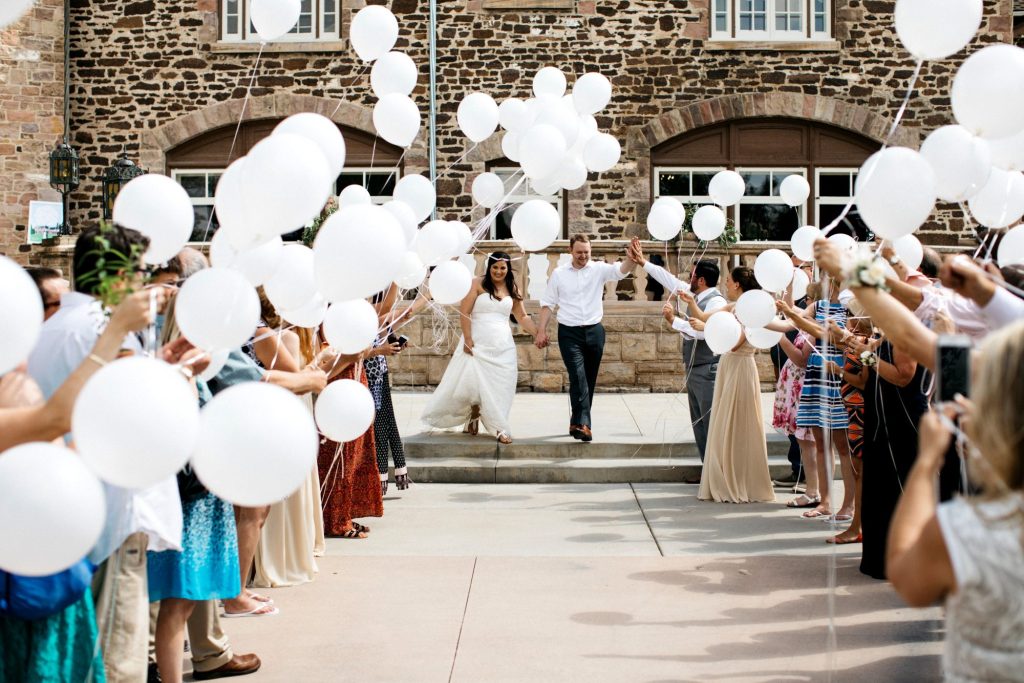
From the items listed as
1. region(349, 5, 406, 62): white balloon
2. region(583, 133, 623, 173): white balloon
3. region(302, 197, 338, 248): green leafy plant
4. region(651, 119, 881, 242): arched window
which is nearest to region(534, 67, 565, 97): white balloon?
region(583, 133, 623, 173): white balloon

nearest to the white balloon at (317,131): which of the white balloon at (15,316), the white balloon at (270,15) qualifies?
the white balloon at (15,316)

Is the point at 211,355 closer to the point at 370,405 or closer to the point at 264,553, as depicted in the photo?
the point at 370,405

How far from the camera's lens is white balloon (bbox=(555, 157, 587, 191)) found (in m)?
7.27

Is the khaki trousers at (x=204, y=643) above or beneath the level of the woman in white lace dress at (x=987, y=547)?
beneath

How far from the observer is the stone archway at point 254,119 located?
1577cm

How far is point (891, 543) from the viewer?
2.15 metres

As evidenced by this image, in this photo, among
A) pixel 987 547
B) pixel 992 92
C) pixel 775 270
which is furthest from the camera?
pixel 775 270

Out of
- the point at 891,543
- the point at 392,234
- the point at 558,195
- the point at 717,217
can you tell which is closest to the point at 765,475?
the point at 717,217

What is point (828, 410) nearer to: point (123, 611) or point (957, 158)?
point (957, 158)

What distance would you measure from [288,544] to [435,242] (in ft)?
6.14

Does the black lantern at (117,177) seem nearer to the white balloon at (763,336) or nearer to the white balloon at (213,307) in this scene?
the white balloon at (763,336)

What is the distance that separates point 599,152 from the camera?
7535 millimetres

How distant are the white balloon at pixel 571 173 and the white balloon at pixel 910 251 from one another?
237 cm

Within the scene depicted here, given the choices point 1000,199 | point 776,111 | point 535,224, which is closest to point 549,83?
point 535,224
